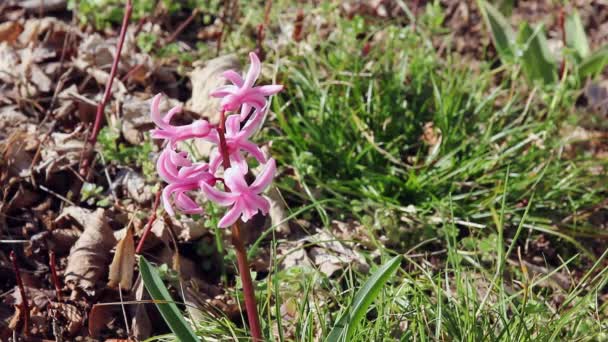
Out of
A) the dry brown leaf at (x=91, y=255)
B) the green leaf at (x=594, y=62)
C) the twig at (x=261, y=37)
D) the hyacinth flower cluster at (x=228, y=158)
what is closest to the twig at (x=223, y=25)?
the twig at (x=261, y=37)

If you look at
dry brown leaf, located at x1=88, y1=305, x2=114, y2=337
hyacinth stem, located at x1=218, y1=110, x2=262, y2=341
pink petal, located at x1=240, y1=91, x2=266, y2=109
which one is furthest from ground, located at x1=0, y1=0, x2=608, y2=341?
pink petal, located at x1=240, y1=91, x2=266, y2=109

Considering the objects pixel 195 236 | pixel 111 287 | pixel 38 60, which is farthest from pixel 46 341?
pixel 38 60

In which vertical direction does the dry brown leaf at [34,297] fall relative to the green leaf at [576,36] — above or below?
below

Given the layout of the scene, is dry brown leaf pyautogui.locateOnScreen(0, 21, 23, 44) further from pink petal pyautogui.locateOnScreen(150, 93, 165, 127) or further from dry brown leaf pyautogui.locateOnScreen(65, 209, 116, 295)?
pink petal pyautogui.locateOnScreen(150, 93, 165, 127)

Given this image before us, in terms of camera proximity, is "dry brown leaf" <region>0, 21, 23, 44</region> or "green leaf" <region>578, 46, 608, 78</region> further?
"green leaf" <region>578, 46, 608, 78</region>

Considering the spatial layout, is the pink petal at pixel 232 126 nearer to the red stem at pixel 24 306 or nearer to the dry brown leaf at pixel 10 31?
the red stem at pixel 24 306

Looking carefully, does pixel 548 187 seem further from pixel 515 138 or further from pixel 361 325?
pixel 361 325
